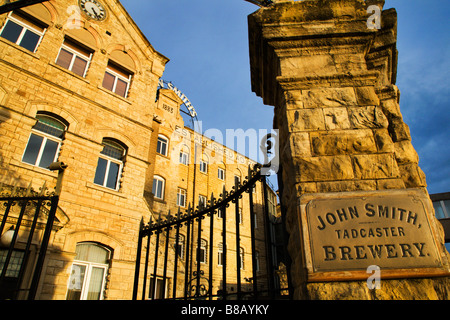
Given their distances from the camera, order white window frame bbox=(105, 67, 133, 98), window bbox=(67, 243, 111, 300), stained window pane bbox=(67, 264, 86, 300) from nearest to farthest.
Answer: stained window pane bbox=(67, 264, 86, 300), window bbox=(67, 243, 111, 300), white window frame bbox=(105, 67, 133, 98)

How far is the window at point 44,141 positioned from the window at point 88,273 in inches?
111

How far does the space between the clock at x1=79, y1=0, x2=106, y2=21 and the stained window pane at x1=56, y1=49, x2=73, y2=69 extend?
7.34 ft

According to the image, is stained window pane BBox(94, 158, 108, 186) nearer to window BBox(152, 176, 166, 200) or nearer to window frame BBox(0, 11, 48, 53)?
window frame BBox(0, 11, 48, 53)

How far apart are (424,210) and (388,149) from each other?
538mm

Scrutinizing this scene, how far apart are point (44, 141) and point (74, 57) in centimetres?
388

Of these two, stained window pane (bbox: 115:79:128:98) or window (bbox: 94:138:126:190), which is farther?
stained window pane (bbox: 115:79:128:98)

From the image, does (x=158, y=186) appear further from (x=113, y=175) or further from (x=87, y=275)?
(x=87, y=275)

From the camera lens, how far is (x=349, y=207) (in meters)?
2.04

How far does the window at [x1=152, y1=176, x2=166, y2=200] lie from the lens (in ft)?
55.5

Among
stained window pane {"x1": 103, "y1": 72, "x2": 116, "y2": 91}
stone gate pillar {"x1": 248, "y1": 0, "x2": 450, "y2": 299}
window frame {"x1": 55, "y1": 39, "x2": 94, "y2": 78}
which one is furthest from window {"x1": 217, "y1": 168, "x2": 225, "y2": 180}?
stone gate pillar {"x1": 248, "y1": 0, "x2": 450, "y2": 299}

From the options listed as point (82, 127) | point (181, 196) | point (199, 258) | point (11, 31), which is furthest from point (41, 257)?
point (181, 196)

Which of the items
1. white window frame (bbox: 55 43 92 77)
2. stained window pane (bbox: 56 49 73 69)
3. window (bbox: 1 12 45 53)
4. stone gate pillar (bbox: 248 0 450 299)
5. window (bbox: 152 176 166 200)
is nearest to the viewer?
stone gate pillar (bbox: 248 0 450 299)

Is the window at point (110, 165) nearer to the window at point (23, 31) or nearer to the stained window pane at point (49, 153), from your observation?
the stained window pane at point (49, 153)
